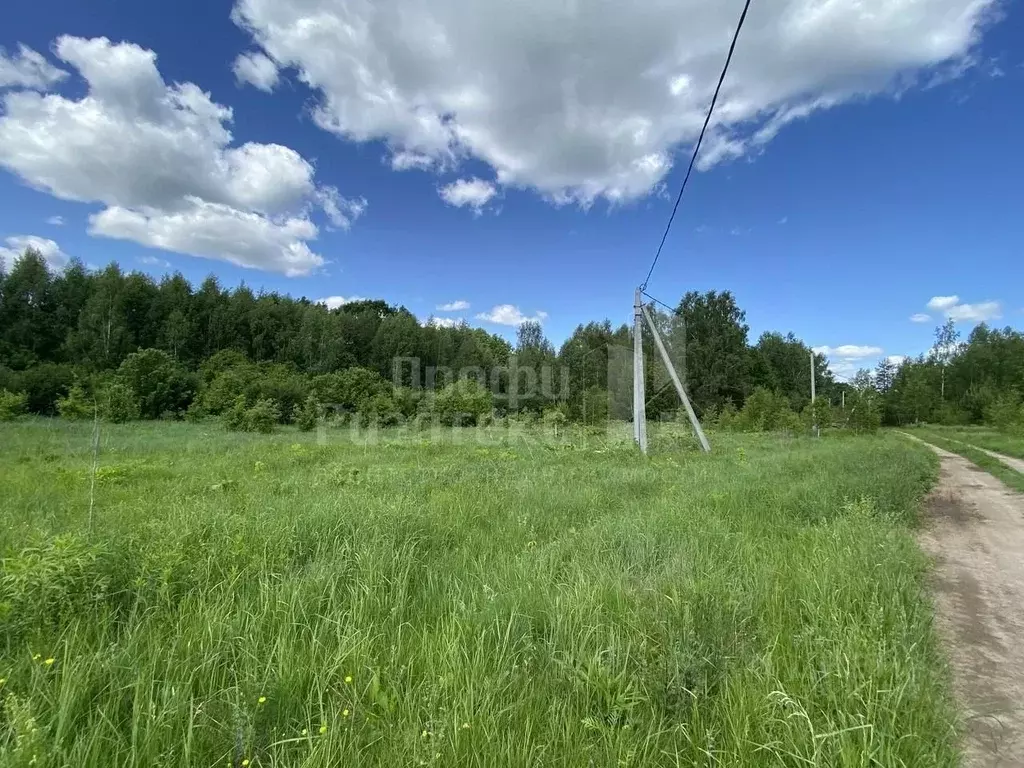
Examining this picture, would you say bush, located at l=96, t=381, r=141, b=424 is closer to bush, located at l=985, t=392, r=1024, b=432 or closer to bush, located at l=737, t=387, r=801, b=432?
bush, located at l=737, t=387, r=801, b=432

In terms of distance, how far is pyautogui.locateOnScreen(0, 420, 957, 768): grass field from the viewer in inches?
77.2

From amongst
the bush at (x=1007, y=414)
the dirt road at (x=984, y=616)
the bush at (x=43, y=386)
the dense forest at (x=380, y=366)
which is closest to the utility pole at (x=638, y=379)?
the dirt road at (x=984, y=616)

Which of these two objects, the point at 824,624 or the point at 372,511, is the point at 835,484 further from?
the point at 372,511

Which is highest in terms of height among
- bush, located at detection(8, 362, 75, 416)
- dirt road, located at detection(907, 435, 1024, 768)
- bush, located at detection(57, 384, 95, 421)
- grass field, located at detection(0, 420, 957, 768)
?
bush, located at detection(8, 362, 75, 416)

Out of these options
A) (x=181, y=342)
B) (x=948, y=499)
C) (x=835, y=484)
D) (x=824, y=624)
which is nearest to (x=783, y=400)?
(x=948, y=499)

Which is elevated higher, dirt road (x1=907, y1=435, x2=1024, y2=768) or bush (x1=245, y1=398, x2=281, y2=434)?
bush (x1=245, y1=398, x2=281, y2=434)

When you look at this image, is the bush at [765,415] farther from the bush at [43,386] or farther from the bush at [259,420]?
the bush at [43,386]

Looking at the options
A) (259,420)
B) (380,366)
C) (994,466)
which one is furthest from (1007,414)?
(380,366)

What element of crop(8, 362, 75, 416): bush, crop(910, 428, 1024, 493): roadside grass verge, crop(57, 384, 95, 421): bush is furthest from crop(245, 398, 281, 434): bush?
crop(910, 428, 1024, 493): roadside grass verge

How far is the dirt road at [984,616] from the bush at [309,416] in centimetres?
2917

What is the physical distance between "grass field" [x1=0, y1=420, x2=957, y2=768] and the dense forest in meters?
24.5

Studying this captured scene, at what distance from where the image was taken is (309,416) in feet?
99.7

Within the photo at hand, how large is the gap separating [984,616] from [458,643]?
166 inches

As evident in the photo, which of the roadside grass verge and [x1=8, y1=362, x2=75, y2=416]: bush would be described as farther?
[x1=8, y1=362, x2=75, y2=416]: bush
